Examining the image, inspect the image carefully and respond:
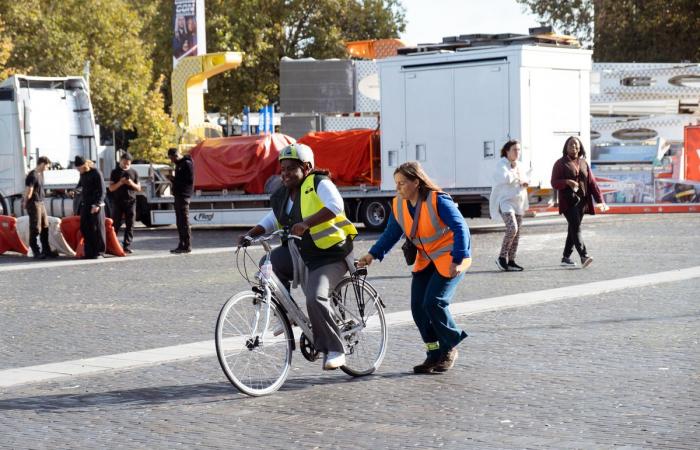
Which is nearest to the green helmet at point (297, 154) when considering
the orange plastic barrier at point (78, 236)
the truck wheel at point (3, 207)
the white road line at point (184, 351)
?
the white road line at point (184, 351)

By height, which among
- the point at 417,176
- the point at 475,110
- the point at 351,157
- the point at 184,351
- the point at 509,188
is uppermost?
the point at 475,110

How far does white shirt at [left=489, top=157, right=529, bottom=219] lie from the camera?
680 inches

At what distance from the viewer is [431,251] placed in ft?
30.5

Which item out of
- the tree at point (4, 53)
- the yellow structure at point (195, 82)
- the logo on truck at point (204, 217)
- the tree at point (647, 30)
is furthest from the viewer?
the tree at point (647, 30)

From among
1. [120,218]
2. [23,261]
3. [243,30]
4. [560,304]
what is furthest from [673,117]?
[243,30]

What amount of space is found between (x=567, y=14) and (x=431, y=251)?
4171 cm

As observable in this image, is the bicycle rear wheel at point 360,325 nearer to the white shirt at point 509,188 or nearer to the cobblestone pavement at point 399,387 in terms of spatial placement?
the cobblestone pavement at point 399,387

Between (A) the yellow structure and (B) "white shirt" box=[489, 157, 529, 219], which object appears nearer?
(B) "white shirt" box=[489, 157, 529, 219]

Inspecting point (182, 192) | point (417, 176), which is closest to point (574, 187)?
point (182, 192)

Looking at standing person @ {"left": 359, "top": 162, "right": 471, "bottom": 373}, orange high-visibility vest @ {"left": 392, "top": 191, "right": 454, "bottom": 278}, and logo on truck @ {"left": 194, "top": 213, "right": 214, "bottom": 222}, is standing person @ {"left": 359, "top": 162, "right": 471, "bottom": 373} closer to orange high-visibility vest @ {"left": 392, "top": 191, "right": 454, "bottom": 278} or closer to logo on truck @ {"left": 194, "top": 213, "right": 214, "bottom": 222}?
orange high-visibility vest @ {"left": 392, "top": 191, "right": 454, "bottom": 278}

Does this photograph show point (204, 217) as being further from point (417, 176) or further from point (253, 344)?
point (253, 344)

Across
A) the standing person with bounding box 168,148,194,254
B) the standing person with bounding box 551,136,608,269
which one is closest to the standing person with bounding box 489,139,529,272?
the standing person with bounding box 551,136,608,269

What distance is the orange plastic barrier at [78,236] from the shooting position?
70.0 ft

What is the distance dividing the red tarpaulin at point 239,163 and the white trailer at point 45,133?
287 centimetres
